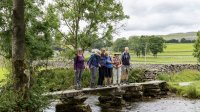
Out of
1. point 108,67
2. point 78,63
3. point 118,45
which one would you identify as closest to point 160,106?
point 108,67

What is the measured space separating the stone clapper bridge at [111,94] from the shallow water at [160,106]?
2.37 feet

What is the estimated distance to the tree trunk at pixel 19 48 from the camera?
1494cm

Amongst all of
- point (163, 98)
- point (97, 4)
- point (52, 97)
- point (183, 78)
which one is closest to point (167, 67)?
point (183, 78)

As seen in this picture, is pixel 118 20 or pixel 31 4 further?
pixel 118 20

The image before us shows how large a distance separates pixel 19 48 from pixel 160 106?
37.2ft

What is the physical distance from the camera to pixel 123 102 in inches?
987

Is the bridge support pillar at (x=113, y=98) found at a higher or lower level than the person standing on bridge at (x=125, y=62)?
lower

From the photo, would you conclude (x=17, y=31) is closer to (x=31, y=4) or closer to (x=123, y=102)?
(x=123, y=102)

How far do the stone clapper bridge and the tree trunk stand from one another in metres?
1.65

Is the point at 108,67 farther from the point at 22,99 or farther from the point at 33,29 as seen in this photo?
the point at 22,99

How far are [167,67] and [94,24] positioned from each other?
9079mm

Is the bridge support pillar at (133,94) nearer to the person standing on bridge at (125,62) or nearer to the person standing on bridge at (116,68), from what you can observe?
the person standing on bridge at (125,62)

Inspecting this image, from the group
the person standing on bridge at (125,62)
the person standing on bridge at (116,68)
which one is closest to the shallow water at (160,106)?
the person standing on bridge at (116,68)

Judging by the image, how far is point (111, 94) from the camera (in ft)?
80.9
